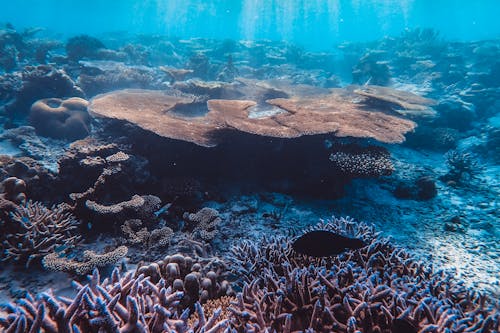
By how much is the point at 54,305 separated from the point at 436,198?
22.9 feet

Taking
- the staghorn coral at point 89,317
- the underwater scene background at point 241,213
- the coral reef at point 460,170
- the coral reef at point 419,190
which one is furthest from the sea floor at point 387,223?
the staghorn coral at point 89,317

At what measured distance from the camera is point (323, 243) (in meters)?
2.23

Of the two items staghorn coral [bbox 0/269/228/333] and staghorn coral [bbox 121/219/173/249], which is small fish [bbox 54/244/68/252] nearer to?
staghorn coral [bbox 121/219/173/249]

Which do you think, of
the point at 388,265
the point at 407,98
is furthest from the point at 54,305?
the point at 407,98

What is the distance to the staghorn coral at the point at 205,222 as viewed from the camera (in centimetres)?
421

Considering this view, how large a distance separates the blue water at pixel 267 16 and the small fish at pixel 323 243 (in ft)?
214

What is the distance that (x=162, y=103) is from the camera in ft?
24.4

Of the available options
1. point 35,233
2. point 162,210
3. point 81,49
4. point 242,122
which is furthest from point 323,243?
point 81,49

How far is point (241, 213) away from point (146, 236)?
5.62 ft

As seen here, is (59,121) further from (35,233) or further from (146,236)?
(146,236)

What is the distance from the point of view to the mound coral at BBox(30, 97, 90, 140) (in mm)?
7875

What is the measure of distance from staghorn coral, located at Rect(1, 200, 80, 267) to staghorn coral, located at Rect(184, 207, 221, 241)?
168cm

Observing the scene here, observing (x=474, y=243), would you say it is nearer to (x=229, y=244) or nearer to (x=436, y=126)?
(x=229, y=244)

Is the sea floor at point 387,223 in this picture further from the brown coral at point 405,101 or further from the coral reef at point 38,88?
the coral reef at point 38,88
